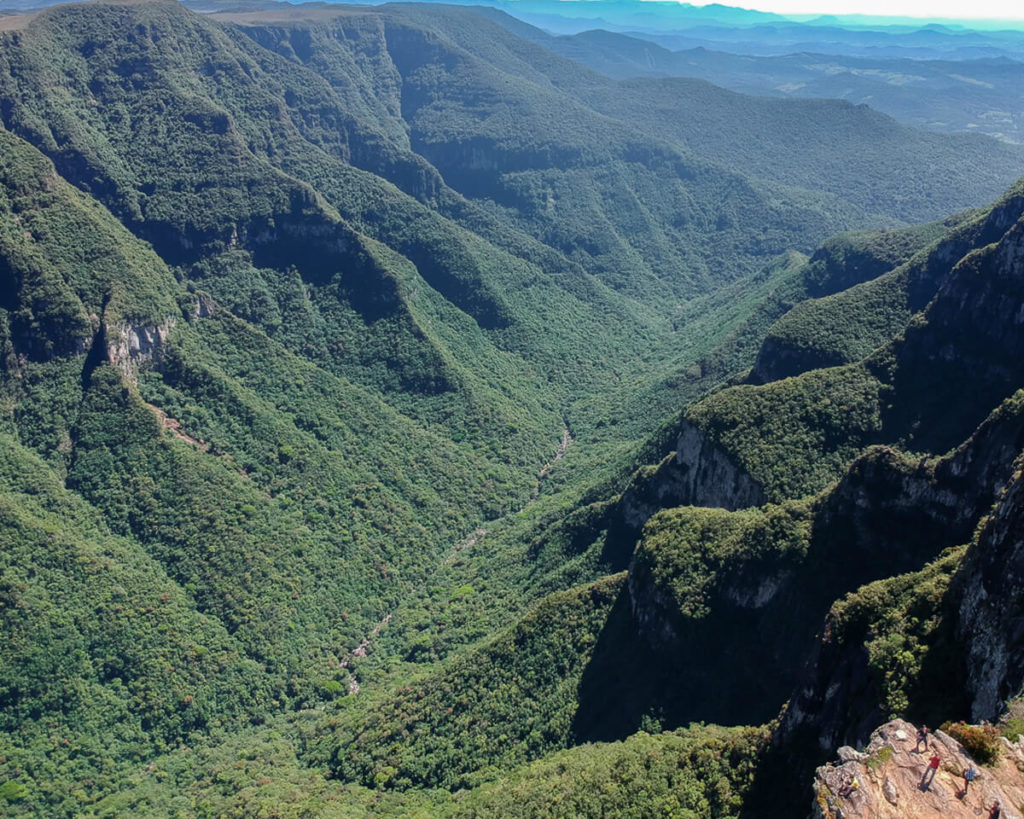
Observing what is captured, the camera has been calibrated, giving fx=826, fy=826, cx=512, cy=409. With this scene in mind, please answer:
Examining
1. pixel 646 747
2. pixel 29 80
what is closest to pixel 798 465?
pixel 646 747

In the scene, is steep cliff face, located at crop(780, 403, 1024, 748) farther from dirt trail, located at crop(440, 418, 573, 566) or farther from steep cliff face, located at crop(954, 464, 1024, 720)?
dirt trail, located at crop(440, 418, 573, 566)

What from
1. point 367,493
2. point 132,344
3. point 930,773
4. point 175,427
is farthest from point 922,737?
point 132,344

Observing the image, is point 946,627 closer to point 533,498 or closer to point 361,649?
point 361,649

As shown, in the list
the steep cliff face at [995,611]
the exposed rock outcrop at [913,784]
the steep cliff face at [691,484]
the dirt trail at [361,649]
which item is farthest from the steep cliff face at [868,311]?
the exposed rock outcrop at [913,784]

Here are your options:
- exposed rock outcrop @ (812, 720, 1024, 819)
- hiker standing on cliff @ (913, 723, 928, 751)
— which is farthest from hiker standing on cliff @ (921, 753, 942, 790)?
hiker standing on cliff @ (913, 723, 928, 751)

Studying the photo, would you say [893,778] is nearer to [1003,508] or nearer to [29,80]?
[1003,508]

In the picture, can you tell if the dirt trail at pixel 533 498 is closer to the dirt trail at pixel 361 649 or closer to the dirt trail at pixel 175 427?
the dirt trail at pixel 361 649
